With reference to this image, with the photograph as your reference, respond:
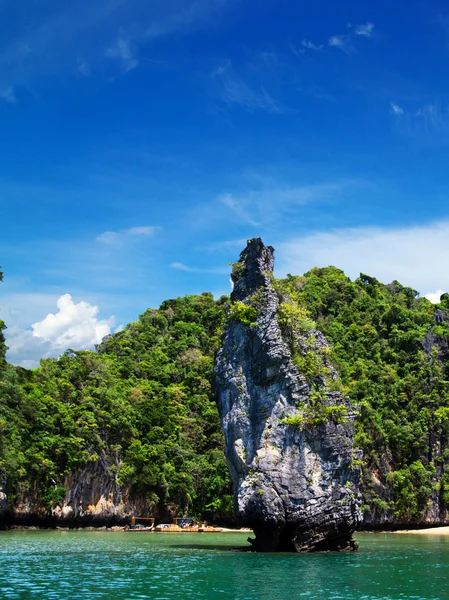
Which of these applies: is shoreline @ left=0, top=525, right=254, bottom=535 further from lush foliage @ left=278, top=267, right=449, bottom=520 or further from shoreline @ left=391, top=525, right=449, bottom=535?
shoreline @ left=391, top=525, right=449, bottom=535

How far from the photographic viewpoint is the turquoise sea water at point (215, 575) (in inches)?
724

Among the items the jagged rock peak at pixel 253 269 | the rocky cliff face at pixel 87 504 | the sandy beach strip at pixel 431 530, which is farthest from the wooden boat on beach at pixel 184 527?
the jagged rock peak at pixel 253 269

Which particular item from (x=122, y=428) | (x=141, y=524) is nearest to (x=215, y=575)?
(x=141, y=524)

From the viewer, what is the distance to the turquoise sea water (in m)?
18.4

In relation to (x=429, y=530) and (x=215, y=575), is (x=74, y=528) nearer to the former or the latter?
(x=429, y=530)

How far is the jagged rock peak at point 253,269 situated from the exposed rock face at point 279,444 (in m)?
0.12

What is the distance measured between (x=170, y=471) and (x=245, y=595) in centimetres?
4490

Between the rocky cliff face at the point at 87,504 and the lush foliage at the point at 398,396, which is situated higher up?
the lush foliage at the point at 398,396

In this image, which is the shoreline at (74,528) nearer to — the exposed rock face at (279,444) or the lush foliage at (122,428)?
the lush foliage at (122,428)

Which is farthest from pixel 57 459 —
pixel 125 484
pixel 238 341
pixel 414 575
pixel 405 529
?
pixel 414 575

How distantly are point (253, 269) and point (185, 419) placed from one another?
122 feet

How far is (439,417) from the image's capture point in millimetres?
66688

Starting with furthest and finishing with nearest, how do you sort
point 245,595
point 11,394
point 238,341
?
1. point 11,394
2. point 238,341
3. point 245,595

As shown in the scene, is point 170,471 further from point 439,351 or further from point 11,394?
point 439,351
